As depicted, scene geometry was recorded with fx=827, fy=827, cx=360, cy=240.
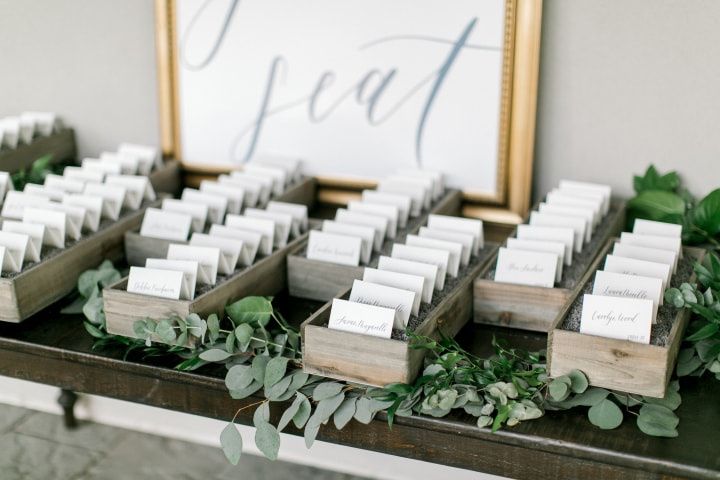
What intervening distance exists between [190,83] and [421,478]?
1116 millimetres

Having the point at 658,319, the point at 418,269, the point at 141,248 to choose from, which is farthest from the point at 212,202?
the point at 658,319

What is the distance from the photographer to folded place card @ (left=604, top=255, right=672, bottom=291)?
1.29 meters

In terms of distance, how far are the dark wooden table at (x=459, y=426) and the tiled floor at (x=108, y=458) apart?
86 cm

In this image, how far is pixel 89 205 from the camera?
1.67 metres

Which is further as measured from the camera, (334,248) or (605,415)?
(334,248)

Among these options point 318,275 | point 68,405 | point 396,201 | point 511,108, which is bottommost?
point 68,405

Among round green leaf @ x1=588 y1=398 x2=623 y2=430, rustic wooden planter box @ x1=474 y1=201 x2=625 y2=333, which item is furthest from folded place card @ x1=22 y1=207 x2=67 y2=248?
round green leaf @ x1=588 y1=398 x2=623 y2=430

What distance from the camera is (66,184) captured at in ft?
5.83

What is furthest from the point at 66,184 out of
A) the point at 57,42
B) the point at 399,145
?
the point at 399,145

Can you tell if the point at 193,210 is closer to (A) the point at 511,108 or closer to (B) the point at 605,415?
(A) the point at 511,108

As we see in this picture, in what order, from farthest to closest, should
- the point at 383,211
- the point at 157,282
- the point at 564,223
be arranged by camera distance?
the point at 383,211, the point at 564,223, the point at 157,282

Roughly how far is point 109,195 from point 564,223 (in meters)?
0.93

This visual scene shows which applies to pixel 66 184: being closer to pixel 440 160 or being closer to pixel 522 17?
pixel 440 160

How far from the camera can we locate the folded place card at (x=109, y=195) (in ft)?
5.60
